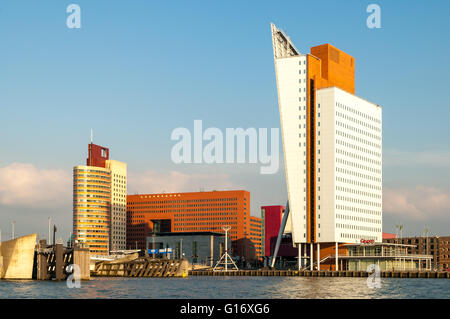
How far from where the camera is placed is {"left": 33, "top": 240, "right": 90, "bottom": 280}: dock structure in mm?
155750

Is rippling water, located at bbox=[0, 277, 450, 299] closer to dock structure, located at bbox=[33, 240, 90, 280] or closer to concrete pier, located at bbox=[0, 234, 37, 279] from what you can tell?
dock structure, located at bbox=[33, 240, 90, 280]

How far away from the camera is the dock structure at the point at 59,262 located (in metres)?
156

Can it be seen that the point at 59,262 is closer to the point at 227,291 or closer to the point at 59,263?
the point at 59,263

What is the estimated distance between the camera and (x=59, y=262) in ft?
511

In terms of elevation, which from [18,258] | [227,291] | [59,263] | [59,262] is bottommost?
[227,291]

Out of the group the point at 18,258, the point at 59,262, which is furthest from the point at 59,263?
the point at 18,258

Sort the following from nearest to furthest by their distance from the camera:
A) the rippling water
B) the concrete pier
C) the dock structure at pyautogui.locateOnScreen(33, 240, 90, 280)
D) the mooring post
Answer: the rippling water
the mooring post
the dock structure at pyautogui.locateOnScreen(33, 240, 90, 280)
the concrete pier

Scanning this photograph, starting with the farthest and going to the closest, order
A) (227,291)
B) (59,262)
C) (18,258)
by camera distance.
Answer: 1. (18,258)
2. (59,262)
3. (227,291)

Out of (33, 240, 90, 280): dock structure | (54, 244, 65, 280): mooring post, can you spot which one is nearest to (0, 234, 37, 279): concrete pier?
(33, 240, 90, 280): dock structure
